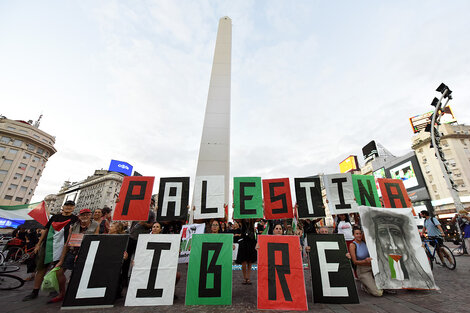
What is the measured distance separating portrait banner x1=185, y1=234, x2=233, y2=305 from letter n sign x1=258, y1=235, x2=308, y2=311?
1.94 feet

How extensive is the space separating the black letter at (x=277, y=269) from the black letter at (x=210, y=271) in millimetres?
894

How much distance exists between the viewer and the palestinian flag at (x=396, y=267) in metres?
3.96

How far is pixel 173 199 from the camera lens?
502 centimetres

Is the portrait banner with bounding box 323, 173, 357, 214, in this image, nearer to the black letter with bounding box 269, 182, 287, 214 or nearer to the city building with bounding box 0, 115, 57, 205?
Answer: the black letter with bounding box 269, 182, 287, 214

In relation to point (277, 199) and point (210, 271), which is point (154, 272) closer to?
point (210, 271)

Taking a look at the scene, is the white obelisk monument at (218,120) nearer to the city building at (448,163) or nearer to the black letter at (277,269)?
the black letter at (277,269)

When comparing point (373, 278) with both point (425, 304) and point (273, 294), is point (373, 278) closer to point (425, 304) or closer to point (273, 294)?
point (425, 304)

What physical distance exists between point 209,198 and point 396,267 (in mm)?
4387

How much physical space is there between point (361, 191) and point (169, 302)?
5.42m

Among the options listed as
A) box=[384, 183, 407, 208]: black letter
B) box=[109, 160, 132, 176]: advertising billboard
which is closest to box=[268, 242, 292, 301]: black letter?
box=[384, 183, 407, 208]: black letter

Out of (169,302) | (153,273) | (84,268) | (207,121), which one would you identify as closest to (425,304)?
(169,302)

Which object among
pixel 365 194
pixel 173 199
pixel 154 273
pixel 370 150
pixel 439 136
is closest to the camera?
pixel 154 273

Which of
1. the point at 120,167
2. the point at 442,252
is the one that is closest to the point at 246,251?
the point at 442,252

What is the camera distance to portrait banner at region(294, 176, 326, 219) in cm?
495
